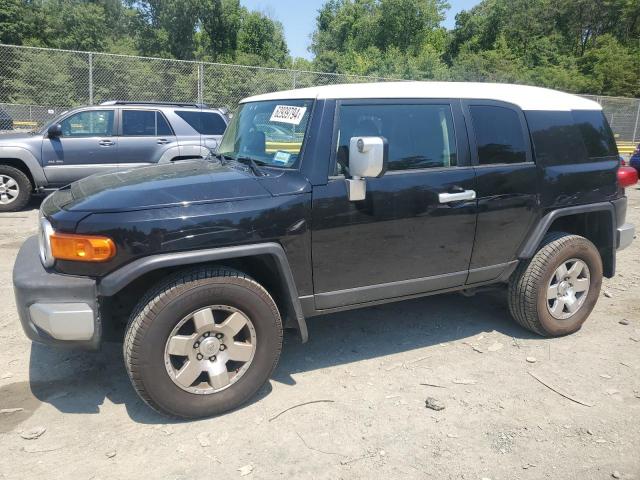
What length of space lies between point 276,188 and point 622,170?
3.13 metres

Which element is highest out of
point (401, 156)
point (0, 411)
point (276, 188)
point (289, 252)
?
point (401, 156)

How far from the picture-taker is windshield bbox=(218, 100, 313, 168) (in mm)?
3250

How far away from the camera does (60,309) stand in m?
2.66

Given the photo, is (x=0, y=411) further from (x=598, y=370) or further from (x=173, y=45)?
(x=173, y=45)

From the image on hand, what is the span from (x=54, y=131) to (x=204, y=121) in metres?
2.51

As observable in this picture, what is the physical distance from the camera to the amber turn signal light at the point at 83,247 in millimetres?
2646

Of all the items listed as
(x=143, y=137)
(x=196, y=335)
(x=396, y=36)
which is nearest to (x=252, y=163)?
(x=196, y=335)

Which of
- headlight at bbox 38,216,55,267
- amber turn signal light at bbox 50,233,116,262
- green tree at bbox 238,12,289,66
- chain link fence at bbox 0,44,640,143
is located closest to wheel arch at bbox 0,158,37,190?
chain link fence at bbox 0,44,640,143

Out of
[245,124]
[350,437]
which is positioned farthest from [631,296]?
[245,124]

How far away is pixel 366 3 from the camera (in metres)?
54.6

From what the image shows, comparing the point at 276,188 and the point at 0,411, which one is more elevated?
the point at 276,188

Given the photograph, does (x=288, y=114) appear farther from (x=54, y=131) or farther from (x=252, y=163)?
(x=54, y=131)

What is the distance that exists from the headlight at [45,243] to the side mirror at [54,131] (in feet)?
21.1

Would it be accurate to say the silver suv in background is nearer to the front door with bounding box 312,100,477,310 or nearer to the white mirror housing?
the front door with bounding box 312,100,477,310
